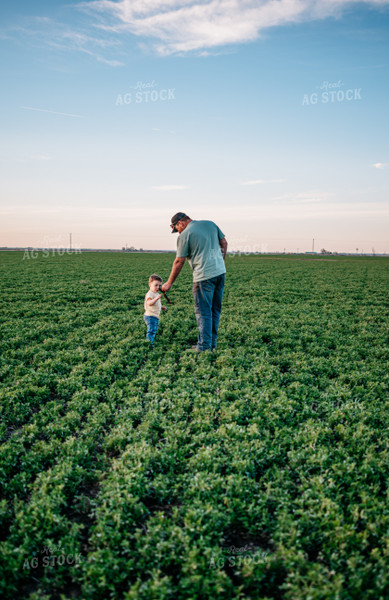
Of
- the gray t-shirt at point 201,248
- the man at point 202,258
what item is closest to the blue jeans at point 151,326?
the man at point 202,258

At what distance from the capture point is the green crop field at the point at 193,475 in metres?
3.03

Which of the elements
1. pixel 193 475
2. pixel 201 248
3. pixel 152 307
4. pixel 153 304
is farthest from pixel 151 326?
pixel 193 475

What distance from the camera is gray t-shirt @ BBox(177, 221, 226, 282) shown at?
7.93 m

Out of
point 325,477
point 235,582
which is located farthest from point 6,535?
point 325,477

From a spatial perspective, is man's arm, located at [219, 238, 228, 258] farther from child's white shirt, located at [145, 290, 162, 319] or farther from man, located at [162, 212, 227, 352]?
child's white shirt, located at [145, 290, 162, 319]

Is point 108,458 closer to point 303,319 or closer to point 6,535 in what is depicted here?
point 6,535

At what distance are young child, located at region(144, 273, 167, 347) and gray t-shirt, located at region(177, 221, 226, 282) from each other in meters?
1.36

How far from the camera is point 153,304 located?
9273 millimetres

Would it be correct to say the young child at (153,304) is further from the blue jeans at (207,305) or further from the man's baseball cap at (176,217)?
the man's baseball cap at (176,217)

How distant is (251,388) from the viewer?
655 cm

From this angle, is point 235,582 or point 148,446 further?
point 148,446

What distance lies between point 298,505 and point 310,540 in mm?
423

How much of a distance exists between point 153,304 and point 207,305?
1.82m

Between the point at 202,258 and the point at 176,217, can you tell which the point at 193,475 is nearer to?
the point at 202,258
